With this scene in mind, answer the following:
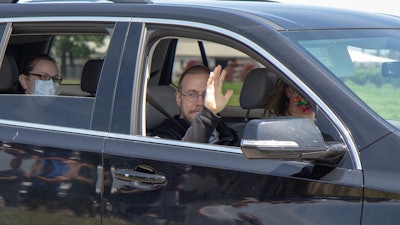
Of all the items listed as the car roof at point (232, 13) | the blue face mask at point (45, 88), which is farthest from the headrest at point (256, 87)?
the blue face mask at point (45, 88)

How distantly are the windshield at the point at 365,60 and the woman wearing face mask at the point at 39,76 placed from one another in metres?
1.84

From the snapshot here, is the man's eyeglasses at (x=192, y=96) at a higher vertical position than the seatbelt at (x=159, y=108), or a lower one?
higher

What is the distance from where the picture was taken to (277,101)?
3883mm

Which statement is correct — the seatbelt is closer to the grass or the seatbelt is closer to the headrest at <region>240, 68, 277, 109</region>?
the headrest at <region>240, 68, 277, 109</region>

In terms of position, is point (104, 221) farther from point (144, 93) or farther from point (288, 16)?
point (288, 16)

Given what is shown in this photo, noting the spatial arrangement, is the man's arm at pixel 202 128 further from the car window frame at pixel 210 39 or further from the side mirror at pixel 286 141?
the side mirror at pixel 286 141

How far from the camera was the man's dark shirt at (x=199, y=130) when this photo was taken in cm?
338

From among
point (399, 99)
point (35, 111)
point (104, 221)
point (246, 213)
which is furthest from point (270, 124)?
point (35, 111)

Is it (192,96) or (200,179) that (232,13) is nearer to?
(200,179)

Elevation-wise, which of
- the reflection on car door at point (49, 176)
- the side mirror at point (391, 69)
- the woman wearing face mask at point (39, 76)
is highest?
the side mirror at point (391, 69)

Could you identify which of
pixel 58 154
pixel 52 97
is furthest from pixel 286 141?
pixel 52 97

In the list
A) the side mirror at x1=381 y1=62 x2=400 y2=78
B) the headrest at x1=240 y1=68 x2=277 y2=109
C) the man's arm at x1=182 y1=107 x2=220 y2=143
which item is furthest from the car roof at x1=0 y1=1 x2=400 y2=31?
the man's arm at x1=182 y1=107 x2=220 y2=143

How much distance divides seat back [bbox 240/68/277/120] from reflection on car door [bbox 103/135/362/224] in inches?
26.2

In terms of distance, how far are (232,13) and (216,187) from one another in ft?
2.46
